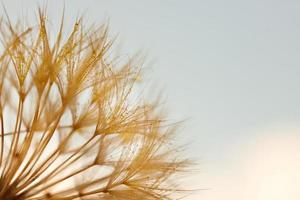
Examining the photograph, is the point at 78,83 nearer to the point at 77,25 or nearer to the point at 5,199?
the point at 77,25

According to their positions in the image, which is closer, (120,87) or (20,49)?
(20,49)

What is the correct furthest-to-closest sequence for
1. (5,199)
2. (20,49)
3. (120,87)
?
(120,87), (20,49), (5,199)

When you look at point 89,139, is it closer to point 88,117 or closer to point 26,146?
point 88,117

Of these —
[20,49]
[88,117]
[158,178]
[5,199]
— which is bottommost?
[5,199]

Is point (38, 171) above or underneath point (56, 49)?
underneath

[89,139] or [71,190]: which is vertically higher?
[89,139]

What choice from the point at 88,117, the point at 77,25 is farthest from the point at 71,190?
the point at 77,25

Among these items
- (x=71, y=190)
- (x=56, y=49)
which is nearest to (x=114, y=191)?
(x=71, y=190)

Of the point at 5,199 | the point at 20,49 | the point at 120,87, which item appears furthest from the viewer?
the point at 120,87

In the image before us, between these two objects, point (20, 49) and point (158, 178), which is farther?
point (158, 178)
